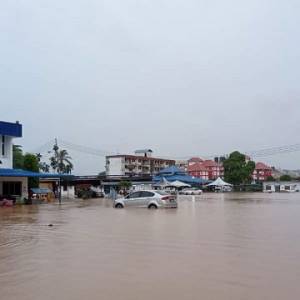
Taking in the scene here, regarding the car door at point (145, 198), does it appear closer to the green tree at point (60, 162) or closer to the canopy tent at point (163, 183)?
the canopy tent at point (163, 183)

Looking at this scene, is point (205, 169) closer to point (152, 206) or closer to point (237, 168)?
point (237, 168)

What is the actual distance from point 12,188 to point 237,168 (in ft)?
266

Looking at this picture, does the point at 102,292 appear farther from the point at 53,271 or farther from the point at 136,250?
the point at 136,250

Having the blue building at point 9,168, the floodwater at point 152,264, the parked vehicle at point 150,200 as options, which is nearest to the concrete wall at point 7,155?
the blue building at point 9,168

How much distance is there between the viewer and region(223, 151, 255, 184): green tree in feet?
394

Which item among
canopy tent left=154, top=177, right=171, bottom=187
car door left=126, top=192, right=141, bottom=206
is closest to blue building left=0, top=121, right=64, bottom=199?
car door left=126, top=192, right=141, bottom=206

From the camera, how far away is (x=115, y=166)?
487 feet

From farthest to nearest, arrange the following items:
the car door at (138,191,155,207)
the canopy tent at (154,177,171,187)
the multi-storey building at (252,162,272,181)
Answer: the multi-storey building at (252,162,272,181)
the canopy tent at (154,177,171,187)
the car door at (138,191,155,207)

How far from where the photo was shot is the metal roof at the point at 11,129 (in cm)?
4521

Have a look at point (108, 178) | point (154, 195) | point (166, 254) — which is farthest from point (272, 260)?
point (108, 178)

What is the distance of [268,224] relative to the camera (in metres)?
20.8

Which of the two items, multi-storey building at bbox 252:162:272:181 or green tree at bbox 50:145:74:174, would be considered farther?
multi-storey building at bbox 252:162:272:181

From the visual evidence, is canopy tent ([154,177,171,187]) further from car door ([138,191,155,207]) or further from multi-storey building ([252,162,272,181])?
multi-storey building ([252,162,272,181])

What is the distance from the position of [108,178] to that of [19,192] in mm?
53775
